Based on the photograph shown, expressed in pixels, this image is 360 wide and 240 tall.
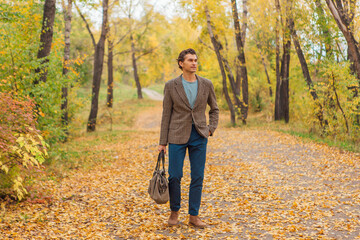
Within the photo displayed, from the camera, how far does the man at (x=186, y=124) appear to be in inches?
177

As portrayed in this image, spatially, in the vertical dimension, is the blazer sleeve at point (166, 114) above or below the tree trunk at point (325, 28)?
below

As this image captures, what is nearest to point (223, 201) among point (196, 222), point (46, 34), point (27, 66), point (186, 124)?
point (196, 222)

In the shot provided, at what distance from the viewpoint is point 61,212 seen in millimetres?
5578

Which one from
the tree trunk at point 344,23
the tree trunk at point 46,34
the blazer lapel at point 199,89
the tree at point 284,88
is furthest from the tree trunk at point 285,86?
the blazer lapel at point 199,89

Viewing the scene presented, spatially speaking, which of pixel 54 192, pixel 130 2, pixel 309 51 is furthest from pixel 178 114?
A: pixel 130 2

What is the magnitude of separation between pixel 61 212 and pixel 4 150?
4.34 ft

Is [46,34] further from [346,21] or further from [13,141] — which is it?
[346,21]

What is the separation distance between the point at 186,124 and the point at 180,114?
0.50 feet

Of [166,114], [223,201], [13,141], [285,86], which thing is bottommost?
[223,201]

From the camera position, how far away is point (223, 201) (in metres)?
6.20

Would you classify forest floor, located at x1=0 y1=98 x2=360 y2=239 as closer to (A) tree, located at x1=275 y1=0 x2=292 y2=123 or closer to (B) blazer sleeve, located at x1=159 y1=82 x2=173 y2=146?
(B) blazer sleeve, located at x1=159 y1=82 x2=173 y2=146

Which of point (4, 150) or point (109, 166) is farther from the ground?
point (4, 150)

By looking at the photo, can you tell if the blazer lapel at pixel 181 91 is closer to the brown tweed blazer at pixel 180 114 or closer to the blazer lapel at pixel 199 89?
the brown tweed blazer at pixel 180 114

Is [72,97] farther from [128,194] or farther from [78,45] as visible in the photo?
[78,45]
